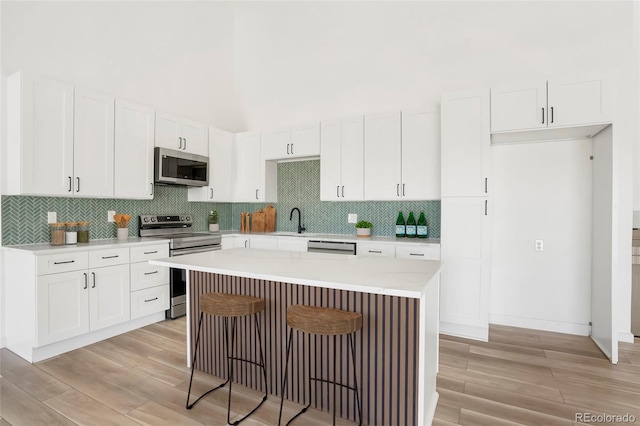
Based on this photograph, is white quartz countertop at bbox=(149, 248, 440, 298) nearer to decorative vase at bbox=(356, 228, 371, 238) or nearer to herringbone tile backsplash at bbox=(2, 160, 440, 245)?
decorative vase at bbox=(356, 228, 371, 238)

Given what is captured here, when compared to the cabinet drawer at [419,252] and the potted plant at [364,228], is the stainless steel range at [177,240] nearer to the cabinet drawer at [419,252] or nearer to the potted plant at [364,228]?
the potted plant at [364,228]

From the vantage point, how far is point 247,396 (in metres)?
2.26

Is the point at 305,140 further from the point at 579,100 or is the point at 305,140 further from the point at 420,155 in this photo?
the point at 579,100

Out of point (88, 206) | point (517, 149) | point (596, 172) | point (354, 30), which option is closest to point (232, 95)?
point (354, 30)

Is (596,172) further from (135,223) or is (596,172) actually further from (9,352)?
(9,352)

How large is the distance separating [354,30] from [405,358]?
12.1 feet

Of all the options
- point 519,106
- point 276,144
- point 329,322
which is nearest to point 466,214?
point 519,106

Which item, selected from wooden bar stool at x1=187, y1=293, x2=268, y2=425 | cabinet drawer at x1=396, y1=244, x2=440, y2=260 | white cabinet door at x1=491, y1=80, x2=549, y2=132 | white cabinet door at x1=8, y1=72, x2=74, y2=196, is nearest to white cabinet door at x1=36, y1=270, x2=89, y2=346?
white cabinet door at x1=8, y1=72, x2=74, y2=196

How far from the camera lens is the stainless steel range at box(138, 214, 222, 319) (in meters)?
3.87

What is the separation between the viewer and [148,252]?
3605 millimetres

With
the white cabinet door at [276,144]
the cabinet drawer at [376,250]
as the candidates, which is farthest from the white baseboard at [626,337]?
the white cabinet door at [276,144]

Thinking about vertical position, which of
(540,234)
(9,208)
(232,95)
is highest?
(232,95)

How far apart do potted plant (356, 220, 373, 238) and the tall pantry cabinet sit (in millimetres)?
1065

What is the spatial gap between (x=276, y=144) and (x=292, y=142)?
281mm
